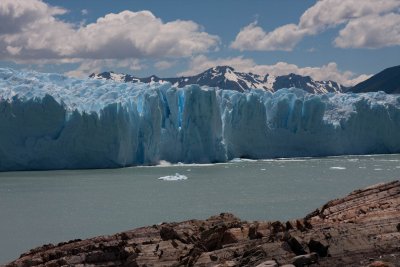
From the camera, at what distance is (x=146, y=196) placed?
55.8 feet

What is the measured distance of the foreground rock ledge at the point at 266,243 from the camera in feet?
17.7

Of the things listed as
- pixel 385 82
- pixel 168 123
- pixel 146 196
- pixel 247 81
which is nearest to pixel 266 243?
pixel 146 196

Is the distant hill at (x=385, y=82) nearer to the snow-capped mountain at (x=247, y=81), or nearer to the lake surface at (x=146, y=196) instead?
the snow-capped mountain at (x=247, y=81)

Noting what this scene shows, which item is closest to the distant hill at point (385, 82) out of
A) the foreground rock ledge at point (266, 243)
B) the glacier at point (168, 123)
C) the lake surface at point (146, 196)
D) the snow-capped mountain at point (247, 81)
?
the snow-capped mountain at point (247, 81)

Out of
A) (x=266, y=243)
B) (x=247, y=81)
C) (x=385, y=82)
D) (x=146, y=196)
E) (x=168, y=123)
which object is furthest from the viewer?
(x=247, y=81)

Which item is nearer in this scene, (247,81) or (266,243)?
(266,243)

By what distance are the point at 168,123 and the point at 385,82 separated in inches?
2416

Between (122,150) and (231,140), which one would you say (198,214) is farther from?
(231,140)

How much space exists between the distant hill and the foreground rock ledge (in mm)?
74528

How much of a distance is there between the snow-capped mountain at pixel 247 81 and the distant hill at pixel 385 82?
135 ft

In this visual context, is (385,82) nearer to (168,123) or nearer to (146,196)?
(168,123)

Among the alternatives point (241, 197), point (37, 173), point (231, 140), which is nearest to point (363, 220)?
point (241, 197)

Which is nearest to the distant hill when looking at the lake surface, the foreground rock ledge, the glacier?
the glacier

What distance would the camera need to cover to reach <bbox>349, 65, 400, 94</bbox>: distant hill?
81787 millimetres
